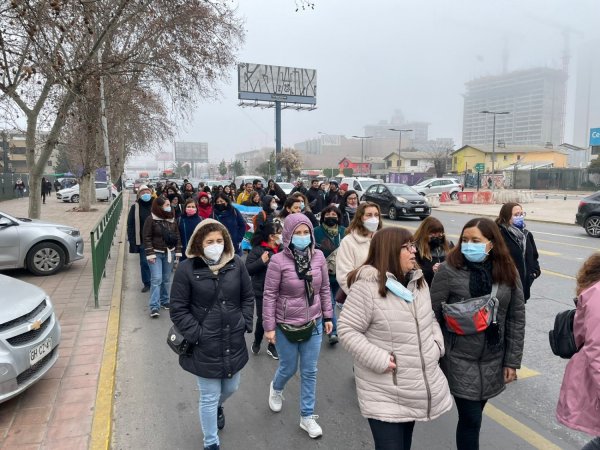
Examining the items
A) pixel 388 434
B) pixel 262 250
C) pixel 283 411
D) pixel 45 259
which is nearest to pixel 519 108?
pixel 45 259

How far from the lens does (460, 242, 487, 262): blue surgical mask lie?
2.83m

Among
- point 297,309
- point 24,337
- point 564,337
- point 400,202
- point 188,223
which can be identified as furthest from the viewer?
point 400,202

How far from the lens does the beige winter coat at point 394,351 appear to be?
249cm

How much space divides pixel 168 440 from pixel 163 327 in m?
2.74

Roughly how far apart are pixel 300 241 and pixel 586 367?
2058 mm

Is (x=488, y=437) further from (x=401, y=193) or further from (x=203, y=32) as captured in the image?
(x=401, y=193)

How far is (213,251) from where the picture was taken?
3.14 metres

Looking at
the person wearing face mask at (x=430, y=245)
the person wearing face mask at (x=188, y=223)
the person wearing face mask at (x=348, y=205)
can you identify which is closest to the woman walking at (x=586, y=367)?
the person wearing face mask at (x=430, y=245)

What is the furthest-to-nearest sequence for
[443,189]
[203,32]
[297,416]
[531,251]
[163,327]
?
[443,189] → [203,32] → [163,327] → [531,251] → [297,416]

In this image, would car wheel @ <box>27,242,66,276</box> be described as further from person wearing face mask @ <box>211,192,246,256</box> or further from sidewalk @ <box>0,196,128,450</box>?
person wearing face mask @ <box>211,192,246,256</box>

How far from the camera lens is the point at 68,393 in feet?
13.4

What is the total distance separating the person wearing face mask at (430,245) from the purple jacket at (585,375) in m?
2.09

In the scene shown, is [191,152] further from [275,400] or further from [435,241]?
[275,400]

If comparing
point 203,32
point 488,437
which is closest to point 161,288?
point 488,437
